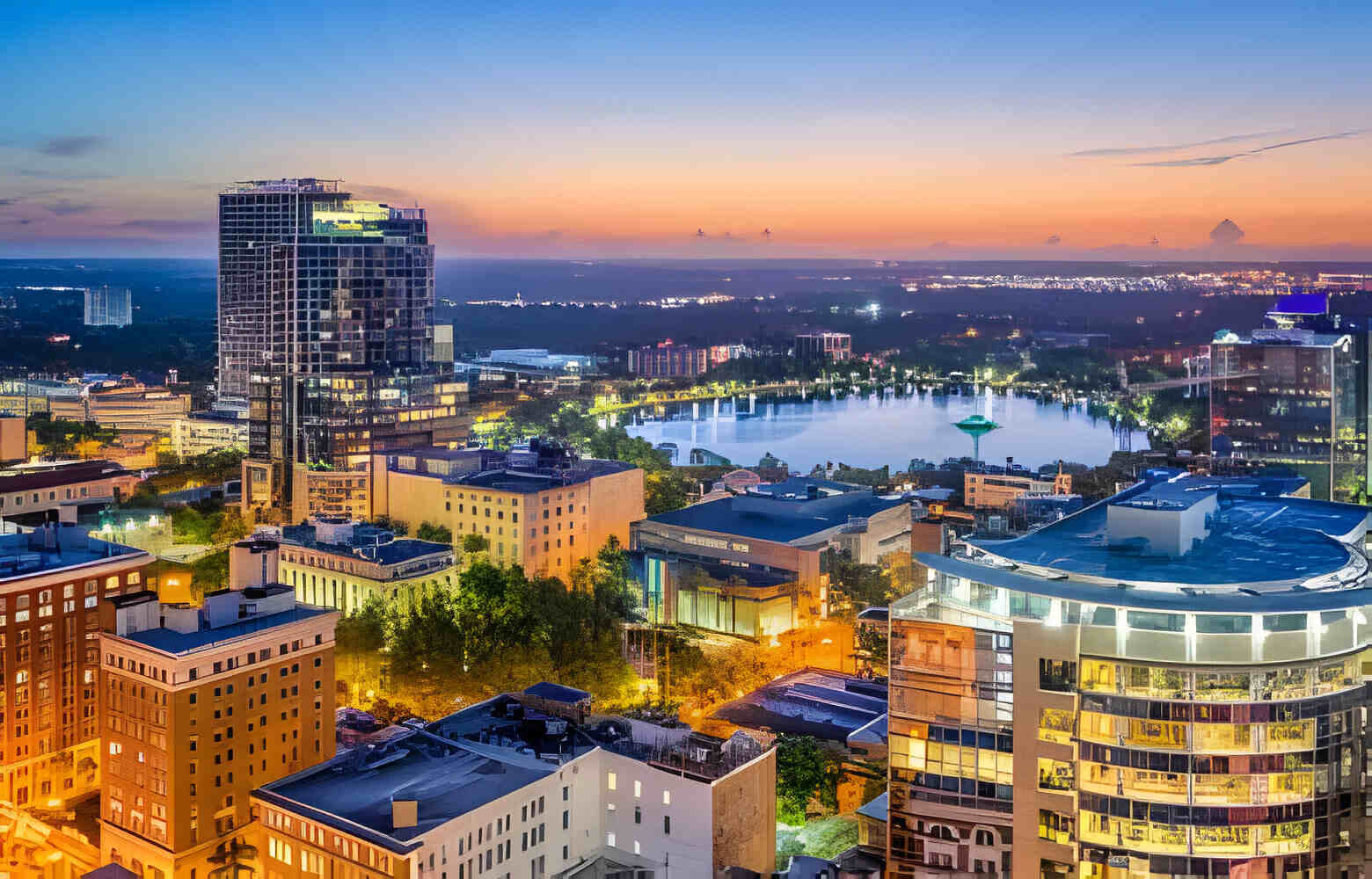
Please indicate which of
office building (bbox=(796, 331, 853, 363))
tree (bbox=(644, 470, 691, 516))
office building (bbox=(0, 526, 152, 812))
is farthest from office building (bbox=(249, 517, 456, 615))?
office building (bbox=(796, 331, 853, 363))

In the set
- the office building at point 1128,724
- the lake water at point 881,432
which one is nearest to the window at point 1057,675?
the office building at point 1128,724

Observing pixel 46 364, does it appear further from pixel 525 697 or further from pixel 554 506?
pixel 525 697

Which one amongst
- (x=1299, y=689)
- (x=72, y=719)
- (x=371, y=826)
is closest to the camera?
(x=1299, y=689)

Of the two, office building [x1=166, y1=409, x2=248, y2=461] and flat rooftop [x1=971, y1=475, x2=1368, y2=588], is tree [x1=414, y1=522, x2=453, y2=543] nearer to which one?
flat rooftop [x1=971, y1=475, x2=1368, y2=588]

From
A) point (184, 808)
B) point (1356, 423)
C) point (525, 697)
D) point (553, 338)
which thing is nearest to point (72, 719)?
point (184, 808)

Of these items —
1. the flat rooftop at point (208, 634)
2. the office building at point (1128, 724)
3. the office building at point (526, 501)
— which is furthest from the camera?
the office building at point (526, 501)

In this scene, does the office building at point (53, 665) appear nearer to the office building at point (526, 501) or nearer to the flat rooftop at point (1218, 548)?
the office building at point (526, 501)
